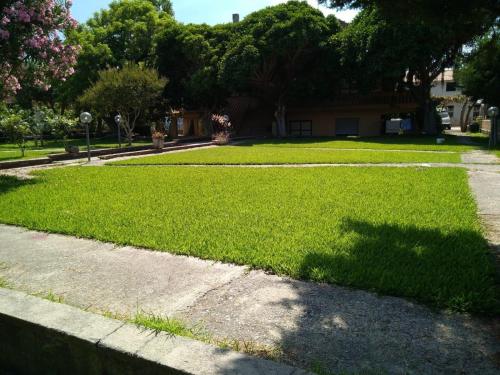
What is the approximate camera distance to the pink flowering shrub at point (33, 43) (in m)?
9.85

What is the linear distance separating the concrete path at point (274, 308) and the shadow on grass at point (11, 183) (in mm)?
5370

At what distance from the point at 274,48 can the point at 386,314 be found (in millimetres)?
25827

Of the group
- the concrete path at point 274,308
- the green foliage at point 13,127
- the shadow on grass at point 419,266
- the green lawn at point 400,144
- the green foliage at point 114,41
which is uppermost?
the green foliage at point 114,41

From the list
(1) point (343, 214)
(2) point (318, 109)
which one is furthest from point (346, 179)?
(2) point (318, 109)

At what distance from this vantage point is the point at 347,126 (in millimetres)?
34344

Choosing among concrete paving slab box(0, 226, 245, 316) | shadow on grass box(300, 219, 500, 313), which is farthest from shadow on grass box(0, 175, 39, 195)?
shadow on grass box(300, 219, 500, 313)

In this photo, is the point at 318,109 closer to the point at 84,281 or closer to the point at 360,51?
the point at 360,51

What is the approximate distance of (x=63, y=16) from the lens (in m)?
10.9

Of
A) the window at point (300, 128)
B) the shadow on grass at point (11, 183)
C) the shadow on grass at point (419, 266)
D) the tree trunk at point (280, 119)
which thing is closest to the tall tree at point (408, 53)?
the tree trunk at point (280, 119)

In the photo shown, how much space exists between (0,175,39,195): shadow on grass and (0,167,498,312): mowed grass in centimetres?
4

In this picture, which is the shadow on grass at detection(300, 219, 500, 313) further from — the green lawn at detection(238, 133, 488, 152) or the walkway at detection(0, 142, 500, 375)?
the green lawn at detection(238, 133, 488, 152)

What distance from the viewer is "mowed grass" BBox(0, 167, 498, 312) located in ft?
12.7

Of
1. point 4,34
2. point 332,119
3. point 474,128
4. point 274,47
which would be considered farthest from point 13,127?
point 474,128

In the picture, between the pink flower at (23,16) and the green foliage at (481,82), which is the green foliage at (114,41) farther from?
the pink flower at (23,16)
